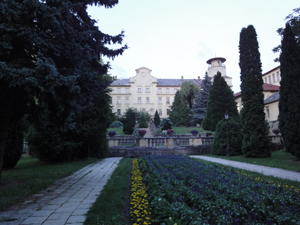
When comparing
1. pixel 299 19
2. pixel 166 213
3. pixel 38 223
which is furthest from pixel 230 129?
pixel 38 223

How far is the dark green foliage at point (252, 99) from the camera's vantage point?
43.7 feet

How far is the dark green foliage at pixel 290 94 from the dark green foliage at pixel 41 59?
9.00 m

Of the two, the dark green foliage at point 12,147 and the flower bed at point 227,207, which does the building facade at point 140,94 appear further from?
the flower bed at point 227,207

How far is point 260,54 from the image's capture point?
47.3 ft

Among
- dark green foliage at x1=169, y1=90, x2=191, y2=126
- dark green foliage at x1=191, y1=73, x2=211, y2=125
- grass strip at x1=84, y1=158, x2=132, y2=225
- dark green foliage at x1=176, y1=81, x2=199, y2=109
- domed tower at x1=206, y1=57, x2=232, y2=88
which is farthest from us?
domed tower at x1=206, y1=57, x2=232, y2=88

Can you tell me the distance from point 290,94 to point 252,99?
3.77 meters

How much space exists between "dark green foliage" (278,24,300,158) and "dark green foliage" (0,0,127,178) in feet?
29.5

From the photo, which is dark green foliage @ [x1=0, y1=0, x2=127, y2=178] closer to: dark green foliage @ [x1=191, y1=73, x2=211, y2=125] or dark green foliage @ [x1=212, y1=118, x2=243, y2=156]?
dark green foliage @ [x1=212, y1=118, x2=243, y2=156]

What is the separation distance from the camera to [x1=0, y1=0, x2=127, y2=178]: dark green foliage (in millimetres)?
4684

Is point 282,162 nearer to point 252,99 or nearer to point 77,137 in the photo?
point 252,99

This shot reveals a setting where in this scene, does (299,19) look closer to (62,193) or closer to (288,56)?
(288,56)

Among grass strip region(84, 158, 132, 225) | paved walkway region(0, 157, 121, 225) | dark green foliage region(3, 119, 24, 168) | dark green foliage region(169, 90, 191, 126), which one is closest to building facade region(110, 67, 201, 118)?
dark green foliage region(169, 90, 191, 126)

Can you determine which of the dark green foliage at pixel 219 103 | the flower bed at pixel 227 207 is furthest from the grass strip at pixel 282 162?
the dark green foliage at pixel 219 103

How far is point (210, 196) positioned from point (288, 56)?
9.59 meters
